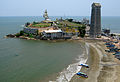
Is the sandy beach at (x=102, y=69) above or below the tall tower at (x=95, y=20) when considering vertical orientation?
below

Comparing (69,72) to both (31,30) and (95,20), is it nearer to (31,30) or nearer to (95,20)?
(95,20)

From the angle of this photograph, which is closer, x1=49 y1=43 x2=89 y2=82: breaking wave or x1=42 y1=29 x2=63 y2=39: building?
x1=49 y1=43 x2=89 y2=82: breaking wave

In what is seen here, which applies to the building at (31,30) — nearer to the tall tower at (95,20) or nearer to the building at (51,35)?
the building at (51,35)

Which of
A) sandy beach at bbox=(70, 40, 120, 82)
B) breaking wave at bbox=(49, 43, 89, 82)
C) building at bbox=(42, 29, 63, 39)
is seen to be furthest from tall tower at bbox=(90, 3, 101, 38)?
breaking wave at bbox=(49, 43, 89, 82)

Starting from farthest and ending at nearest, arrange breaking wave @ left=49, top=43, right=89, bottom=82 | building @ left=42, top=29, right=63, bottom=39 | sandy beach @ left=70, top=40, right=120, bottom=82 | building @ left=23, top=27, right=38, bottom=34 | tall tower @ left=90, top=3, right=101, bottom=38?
building @ left=23, top=27, right=38, bottom=34 → tall tower @ left=90, top=3, right=101, bottom=38 → building @ left=42, top=29, right=63, bottom=39 → breaking wave @ left=49, top=43, right=89, bottom=82 → sandy beach @ left=70, top=40, right=120, bottom=82

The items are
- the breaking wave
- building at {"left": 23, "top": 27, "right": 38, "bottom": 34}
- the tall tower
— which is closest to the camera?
the breaking wave

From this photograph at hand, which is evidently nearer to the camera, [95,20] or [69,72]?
[69,72]

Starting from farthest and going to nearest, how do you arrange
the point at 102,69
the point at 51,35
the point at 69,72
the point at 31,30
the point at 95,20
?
the point at 31,30, the point at 95,20, the point at 51,35, the point at 102,69, the point at 69,72

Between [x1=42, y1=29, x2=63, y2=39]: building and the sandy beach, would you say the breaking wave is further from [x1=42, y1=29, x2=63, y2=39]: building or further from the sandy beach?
[x1=42, y1=29, x2=63, y2=39]: building

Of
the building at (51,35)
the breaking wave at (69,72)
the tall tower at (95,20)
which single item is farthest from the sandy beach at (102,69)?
the tall tower at (95,20)

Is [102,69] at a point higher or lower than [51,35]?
lower

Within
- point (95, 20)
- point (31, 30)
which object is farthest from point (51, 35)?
point (95, 20)
